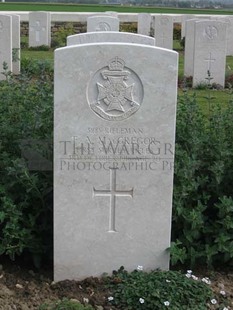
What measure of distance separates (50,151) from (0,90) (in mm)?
1142

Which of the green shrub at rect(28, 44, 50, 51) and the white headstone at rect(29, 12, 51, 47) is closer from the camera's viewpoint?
the white headstone at rect(29, 12, 51, 47)

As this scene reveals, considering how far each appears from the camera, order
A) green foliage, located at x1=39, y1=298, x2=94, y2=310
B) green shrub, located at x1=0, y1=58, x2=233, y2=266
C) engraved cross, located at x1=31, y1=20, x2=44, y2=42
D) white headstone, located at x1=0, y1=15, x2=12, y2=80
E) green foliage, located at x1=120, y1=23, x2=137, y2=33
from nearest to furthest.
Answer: green foliage, located at x1=39, y1=298, x2=94, y2=310, green shrub, located at x1=0, y1=58, x2=233, y2=266, white headstone, located at x1=0, y1=15, x2=12, y2=80, engraved cross, located at x1=31, y1=20, x2=44, y2=42, green foliage, located at x1=120, y1=23, x2=137, y2=33

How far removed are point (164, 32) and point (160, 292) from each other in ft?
45.0

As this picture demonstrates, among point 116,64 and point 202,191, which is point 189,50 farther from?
point 116,64

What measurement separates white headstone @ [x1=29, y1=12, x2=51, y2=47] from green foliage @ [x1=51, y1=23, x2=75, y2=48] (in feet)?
1.33

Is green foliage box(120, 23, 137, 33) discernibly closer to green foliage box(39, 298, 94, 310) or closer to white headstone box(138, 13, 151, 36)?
white headstone box(138, 13, 151, 36)

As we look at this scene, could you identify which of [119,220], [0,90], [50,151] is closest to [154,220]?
[119,220]

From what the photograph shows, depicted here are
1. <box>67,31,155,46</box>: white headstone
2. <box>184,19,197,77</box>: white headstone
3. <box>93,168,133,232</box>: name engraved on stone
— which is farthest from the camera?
<box>184,19,197,77</box>: white headstone

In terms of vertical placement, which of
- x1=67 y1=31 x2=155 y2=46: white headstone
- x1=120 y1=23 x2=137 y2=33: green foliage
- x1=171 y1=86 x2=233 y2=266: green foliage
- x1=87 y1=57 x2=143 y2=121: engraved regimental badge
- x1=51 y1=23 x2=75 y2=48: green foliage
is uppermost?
x1=120 y1=23 x2=137 y2=33: green foliage

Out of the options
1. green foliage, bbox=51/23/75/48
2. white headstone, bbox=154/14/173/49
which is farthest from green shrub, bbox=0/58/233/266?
green foliage, bbox=51/23/75/48

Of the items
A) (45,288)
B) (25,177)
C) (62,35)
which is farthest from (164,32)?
(45,288)

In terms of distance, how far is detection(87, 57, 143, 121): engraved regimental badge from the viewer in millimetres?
4023

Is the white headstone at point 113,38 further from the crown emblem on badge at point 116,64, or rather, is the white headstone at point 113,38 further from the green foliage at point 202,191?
the crown emblem on badge at point 116,64

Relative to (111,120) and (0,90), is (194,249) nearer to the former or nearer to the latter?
(111,120)
